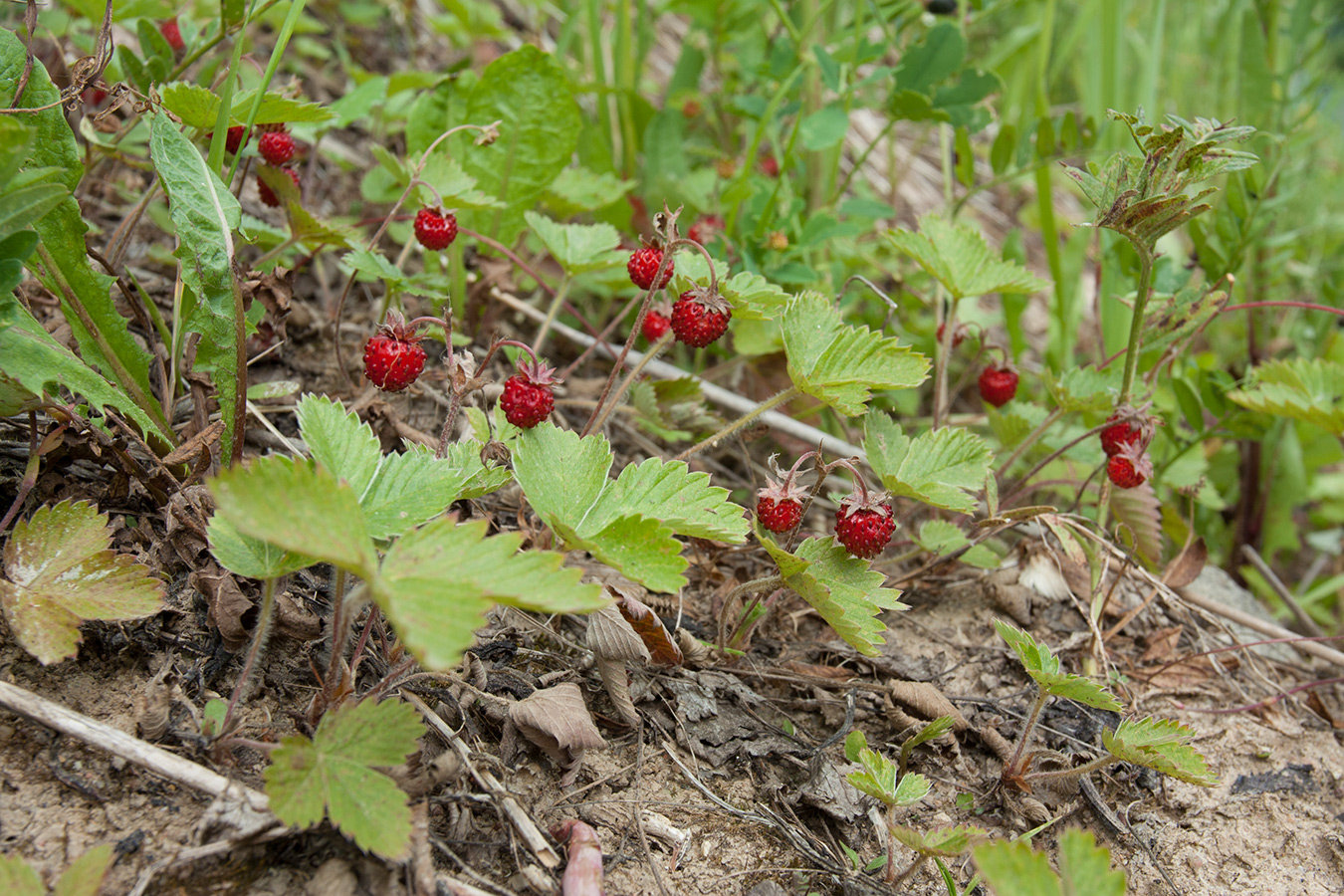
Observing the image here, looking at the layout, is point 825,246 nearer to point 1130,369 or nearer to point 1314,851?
point 1130,369

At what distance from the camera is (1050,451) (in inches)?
86.0

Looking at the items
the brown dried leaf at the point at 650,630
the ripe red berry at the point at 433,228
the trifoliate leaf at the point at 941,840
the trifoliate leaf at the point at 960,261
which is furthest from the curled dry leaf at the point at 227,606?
the trifoliate leaf at the point at 960,261

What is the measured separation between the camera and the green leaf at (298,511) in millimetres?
894

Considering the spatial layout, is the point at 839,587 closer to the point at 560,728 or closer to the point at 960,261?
the point at 560,728

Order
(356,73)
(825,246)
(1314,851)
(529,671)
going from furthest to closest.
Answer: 1. (825,246)
2. (356,73)
3. (1314,851)
4. (529,671)

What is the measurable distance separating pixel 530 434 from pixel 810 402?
3.47ft

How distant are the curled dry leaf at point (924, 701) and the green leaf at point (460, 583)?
0.84 meters

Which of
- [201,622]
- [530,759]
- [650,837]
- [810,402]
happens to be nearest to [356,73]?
[810,402]

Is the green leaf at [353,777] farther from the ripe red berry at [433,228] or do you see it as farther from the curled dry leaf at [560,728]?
the ripe red berry at [433,228]

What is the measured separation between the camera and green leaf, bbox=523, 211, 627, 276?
1.86m

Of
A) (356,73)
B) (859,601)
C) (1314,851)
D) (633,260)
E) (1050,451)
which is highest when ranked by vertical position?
(356,73)

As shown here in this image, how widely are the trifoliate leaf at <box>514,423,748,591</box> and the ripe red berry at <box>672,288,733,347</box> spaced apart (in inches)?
10.3

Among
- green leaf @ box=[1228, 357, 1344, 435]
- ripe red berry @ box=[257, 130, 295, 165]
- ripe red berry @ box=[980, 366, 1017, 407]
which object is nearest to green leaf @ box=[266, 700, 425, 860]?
ripe red berry @ box=[257, 130, 295, 165]

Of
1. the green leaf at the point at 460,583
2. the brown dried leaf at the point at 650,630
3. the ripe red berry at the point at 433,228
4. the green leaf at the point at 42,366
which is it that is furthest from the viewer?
the ripe red berry at the point at 433,228
